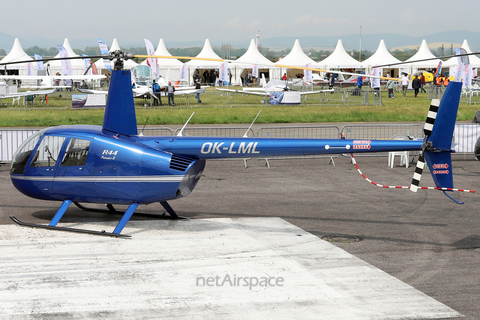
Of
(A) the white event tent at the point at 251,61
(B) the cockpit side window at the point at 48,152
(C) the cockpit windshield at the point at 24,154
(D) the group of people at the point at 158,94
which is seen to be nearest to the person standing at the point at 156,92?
(D) the group of people at the point at 158,94

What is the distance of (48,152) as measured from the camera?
9406 millimetres

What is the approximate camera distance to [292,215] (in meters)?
10.4

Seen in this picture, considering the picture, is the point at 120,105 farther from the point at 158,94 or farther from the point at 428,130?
the point at 158,94

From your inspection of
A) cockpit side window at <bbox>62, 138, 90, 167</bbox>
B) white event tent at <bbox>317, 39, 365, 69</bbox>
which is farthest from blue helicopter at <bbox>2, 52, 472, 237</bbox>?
white event tent at <bbox>317, 39, 365, 69</bbox>

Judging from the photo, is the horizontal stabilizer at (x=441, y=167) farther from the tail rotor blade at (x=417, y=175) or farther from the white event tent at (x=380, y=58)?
the white event tent at (x=380, y=58)

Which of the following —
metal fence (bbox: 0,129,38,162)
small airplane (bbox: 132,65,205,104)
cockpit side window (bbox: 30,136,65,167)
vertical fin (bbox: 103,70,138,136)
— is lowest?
metal fence (bbox: 0,129,38,162)

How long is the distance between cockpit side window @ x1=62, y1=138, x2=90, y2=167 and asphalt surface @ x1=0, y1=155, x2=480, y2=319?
1.31 m

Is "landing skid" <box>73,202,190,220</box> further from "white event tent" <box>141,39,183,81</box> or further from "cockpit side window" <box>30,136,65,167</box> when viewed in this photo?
"white event tent" <box>141,39,183,81</box>

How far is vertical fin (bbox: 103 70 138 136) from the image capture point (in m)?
9.34

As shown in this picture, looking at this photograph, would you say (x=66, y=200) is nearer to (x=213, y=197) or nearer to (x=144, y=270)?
(x=144, y=270)

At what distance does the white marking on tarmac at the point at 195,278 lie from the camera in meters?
6.07

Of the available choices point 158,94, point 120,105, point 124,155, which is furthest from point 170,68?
point 124,155

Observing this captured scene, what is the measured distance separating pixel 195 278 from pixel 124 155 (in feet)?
9.49

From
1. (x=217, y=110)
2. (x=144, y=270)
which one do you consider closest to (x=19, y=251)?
(x=144, y=270)
